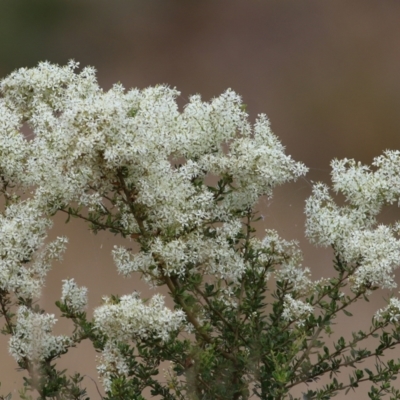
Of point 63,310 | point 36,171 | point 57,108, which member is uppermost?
point 57,108

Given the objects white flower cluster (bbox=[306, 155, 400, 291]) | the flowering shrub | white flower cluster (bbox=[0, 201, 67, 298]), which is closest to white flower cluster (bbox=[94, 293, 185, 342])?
the flowering shrub

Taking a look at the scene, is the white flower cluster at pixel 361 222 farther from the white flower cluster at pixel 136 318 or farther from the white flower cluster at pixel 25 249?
the white flower cluster at pixel 25 249

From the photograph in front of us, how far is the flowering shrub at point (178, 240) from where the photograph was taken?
2.28 feet

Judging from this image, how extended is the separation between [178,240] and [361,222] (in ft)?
0.75

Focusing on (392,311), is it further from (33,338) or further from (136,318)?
(33,338)

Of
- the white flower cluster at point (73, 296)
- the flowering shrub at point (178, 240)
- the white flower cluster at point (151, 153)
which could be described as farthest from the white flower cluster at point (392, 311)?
the white flower cluster at point (73, 296)

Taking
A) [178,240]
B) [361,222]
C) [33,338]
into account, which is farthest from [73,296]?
[361,222]

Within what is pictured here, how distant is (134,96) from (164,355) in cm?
31

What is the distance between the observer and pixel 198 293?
2.55 feet

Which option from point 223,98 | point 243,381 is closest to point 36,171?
point 223,98

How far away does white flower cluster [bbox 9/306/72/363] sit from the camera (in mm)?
754

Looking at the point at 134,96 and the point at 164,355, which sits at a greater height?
the point at 134,96

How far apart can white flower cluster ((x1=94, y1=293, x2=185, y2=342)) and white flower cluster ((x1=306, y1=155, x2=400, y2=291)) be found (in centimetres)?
21

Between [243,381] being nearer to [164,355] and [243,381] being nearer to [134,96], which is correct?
[164,355]
